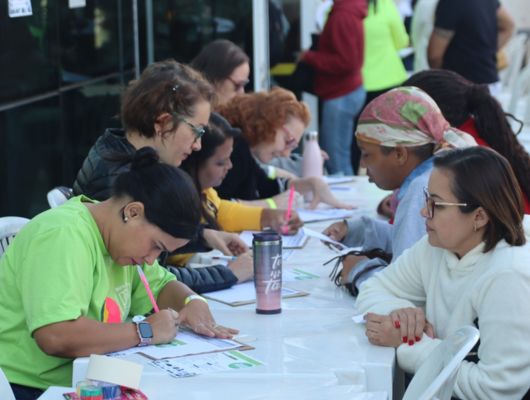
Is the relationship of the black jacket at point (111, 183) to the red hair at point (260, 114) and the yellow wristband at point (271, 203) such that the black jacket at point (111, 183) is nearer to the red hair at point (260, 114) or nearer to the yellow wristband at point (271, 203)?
the yellow wristband at point (271, 203)

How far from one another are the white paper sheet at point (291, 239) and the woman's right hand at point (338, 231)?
→ 0.10 m

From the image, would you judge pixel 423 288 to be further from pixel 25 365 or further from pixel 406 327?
pixel 25 365

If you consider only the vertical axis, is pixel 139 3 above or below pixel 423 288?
above

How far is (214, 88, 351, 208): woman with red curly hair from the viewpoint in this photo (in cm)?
461

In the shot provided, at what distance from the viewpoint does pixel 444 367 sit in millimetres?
2027

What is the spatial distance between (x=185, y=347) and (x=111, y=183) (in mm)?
733

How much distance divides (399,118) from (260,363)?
3.66 feet

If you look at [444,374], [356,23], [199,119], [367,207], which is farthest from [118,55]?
[444,374]

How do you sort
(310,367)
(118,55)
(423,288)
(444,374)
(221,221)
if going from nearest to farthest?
(444,374) → (310,367) → (423,288) → (221,221) → (118,55)

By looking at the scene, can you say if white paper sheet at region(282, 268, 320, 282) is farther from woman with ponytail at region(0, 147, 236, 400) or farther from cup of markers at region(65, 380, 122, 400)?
cup of markers at region(65, 380, 122, 400)

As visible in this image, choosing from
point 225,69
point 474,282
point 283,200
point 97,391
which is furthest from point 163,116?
point 225,69

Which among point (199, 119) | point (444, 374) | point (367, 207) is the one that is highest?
point (199, 119)

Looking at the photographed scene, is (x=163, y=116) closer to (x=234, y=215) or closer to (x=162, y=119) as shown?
(x=162, y=119)

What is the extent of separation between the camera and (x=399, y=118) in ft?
10.3
